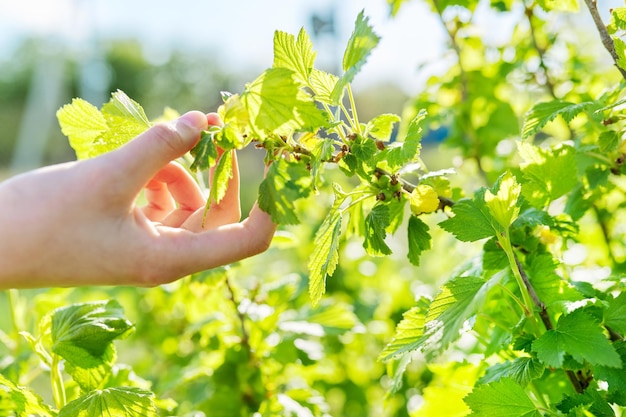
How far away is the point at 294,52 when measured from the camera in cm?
69

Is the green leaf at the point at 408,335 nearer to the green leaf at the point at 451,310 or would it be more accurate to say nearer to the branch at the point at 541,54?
the green leaf at the point at 451,310

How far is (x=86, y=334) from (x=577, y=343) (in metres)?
0.55

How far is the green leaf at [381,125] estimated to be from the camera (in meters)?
0.73

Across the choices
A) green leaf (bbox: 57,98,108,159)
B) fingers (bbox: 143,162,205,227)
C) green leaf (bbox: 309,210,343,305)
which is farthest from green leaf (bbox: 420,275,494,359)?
green leaf (bbox: 57,98,108,159)

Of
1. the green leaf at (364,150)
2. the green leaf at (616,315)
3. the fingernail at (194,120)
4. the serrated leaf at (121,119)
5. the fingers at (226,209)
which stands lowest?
the green leaf at (616,315)

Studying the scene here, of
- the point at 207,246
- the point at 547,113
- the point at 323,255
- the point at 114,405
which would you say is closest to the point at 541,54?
the point at 547,113

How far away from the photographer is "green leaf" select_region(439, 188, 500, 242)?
27.7 inches

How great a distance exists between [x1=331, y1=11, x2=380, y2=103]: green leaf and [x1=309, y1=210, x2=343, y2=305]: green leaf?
5.2 inches

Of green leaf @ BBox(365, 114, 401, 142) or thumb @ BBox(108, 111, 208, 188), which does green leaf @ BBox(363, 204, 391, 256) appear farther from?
thumb @ BBox(108, 111, 208, 188)

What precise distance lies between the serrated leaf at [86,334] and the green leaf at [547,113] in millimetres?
557

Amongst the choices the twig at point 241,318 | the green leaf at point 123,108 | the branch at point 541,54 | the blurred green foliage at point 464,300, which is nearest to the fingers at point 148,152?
the green leaf at point 123,108

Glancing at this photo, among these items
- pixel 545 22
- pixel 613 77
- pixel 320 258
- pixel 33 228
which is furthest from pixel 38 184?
pixel 613 77

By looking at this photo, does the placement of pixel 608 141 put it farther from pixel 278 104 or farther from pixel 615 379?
pixel 278 104

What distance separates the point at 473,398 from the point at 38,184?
1.59 ft
